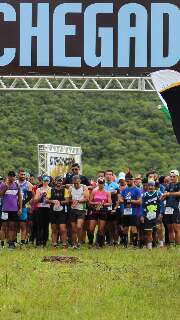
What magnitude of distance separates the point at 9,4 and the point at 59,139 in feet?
109

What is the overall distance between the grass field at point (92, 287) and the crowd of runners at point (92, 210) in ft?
7.65

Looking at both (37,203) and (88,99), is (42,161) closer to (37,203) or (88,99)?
(37,203)

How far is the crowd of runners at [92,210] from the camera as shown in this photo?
18438mm

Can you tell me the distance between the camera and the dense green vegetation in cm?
5369

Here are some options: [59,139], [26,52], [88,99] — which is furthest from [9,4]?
[88,99]

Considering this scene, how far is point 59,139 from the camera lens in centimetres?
5556

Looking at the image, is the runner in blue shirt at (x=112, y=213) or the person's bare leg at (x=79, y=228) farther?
the runner in blue shirt at (x=112, y=213)

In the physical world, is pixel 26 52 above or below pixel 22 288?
above

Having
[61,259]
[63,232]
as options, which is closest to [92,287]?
[61,259]

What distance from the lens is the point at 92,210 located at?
19.0 m

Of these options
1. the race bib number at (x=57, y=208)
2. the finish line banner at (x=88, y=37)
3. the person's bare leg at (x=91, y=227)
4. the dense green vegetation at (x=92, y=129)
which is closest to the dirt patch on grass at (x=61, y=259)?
the race bib number at (x=57, y=208)

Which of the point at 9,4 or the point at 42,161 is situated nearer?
the point at 9,4

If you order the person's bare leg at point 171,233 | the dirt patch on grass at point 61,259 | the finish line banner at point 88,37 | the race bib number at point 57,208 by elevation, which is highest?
the finish line banner at point 88,37

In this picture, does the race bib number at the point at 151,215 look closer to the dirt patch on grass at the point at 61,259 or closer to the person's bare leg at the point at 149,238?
the person's bare leg at the point at 149,238
